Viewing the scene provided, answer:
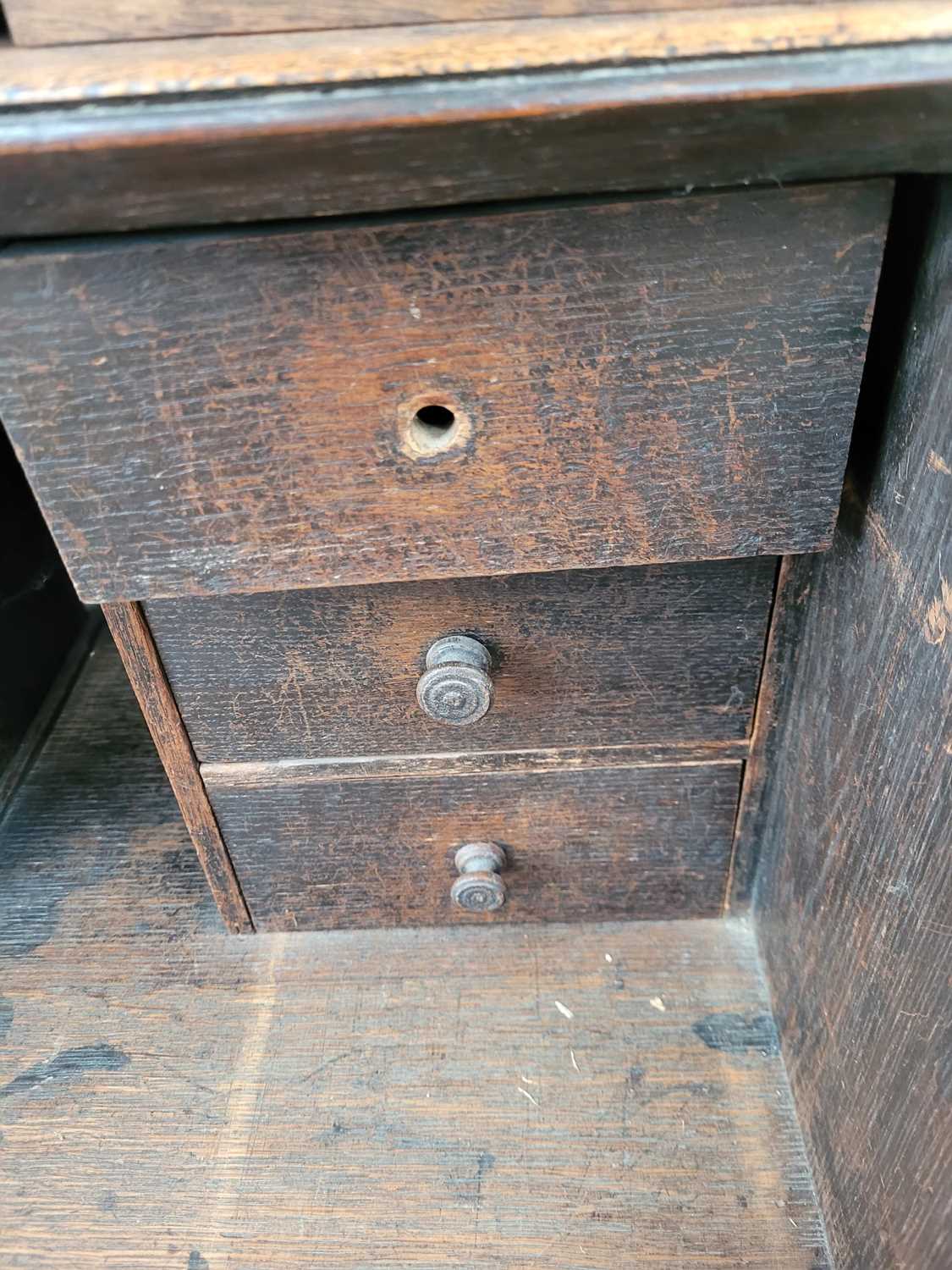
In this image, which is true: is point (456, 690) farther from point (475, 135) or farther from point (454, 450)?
point (475, 135)

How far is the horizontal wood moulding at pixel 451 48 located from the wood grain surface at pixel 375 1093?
0.60 m

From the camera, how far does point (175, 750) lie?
667mm

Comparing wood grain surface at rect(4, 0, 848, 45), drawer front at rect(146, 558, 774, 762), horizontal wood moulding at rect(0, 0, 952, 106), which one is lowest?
drawer front at rect(146, 558, 774, 762)

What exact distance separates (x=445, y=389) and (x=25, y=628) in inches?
27.8

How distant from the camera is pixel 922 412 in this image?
1.47 feet

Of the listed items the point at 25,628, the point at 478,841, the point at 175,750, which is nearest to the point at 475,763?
the point at 478,841

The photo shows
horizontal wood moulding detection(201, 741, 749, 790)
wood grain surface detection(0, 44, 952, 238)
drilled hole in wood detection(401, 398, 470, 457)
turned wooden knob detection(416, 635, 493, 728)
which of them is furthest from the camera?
horizontal wood moulding detection(201, 741, 749, 790)

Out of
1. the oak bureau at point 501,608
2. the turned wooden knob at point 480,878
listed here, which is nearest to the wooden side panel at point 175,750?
the oak bureau at point 501,608

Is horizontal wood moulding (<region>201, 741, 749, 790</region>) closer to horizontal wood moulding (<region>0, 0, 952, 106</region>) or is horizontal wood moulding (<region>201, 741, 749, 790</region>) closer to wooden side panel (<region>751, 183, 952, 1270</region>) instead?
wooden side panel (<region>751, 183, 952, 1270</region>)

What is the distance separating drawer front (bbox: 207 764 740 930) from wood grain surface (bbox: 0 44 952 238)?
40 centimetres

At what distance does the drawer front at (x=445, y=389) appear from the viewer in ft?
1.38

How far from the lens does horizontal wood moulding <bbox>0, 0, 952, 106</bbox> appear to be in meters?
0.37

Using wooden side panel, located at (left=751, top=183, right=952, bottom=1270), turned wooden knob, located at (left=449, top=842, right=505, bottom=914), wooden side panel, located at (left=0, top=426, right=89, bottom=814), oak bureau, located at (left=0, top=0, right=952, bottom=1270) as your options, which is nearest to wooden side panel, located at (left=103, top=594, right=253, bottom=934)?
oak bureau, located at (left=0, top=0, right=952, bottom=1270)

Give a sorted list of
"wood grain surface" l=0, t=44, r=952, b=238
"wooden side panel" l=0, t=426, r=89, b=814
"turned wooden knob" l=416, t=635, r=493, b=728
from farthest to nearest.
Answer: "wooden side panel" l=0, t=426, r=89, b=814 < "turned wooden knob" l=416, t=635, r=493, b=728 < "wood grain surface" l=0, t=44, r=952, b=238
